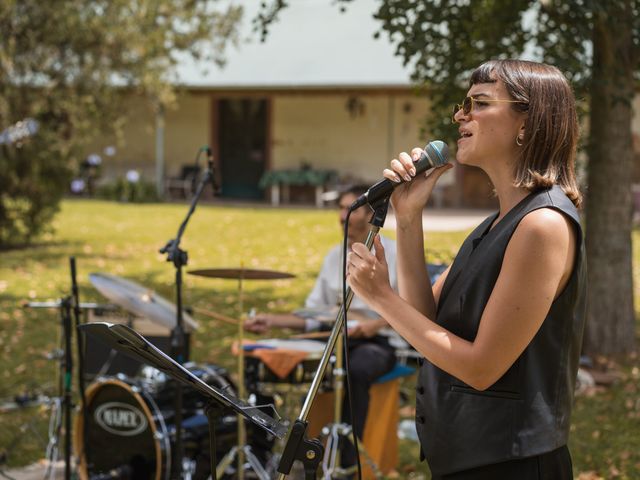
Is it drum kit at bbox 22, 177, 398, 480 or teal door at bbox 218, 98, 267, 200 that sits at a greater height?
teal door at bbox 218, 98, 267, 200

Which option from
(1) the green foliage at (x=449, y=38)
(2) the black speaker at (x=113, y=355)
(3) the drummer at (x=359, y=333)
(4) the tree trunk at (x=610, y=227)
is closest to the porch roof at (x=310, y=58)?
(4) the tree trunk at (x=610, y=227)

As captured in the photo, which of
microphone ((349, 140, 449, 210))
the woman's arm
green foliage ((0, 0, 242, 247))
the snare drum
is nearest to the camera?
the woman's arm

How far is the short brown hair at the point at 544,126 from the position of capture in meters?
2.05

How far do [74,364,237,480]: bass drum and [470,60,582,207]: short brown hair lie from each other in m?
2.47

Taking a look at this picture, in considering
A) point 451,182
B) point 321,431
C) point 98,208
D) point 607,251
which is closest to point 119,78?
point 98,208

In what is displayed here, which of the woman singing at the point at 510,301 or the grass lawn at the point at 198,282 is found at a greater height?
the woman singing at the point at 510,301

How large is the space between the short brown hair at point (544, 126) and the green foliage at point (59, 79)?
10.8 m

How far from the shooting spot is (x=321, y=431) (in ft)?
16.1

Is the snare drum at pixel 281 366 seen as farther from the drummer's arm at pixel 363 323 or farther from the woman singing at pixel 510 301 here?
the woman singing at pixel 510 301

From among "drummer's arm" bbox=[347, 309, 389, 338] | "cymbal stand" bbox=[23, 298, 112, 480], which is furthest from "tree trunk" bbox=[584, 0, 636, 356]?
"cymbal stand" bbox=[23, 298, 112, 480]

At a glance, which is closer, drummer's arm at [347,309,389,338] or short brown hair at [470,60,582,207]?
short brown hair at [470,60,582,207]

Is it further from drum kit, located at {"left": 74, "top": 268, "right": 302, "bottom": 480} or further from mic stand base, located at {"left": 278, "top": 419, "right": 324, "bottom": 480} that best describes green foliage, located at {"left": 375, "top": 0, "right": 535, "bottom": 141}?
mic stand base, located at {"left": 278, "top": 419, "right": 324, "bottom": 480}

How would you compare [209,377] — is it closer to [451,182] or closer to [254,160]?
[451,182]

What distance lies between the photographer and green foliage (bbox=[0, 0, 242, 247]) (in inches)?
496
